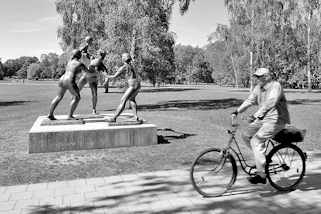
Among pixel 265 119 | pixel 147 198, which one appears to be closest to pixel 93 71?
pixel 147 198

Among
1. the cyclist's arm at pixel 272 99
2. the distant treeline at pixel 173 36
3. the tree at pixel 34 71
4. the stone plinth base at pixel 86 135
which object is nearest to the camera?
the cyclist's arm at pixel 272 99

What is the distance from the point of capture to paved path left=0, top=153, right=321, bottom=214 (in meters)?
4.54

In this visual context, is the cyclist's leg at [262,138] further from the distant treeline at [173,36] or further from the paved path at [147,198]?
the distant treeline at [173,36]

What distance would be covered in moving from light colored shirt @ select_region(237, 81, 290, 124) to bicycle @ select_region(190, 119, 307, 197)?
28cm

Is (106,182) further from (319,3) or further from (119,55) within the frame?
(319,3)

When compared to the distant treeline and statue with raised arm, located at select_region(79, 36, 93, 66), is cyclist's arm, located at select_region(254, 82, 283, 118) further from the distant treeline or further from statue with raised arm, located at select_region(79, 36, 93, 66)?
the distant treeline

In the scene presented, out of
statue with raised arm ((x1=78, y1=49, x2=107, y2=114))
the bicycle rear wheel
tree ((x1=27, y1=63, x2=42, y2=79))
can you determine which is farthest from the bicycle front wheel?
tree ((x1=27, y1=63, x2=42, y2=79))

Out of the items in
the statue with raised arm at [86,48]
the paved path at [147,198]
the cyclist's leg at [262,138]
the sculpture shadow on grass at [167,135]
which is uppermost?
the statue with raised arm at [86,48]

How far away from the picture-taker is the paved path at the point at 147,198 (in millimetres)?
4539

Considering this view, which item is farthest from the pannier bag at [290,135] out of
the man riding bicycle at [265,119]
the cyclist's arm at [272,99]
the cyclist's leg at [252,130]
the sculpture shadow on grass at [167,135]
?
the sculpture shadow on grass at [167,135]

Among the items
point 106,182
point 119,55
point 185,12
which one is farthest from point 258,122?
point 185,12

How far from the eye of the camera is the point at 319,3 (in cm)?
3631

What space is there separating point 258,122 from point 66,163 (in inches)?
162

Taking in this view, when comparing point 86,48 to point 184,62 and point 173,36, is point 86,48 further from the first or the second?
point 184,62
